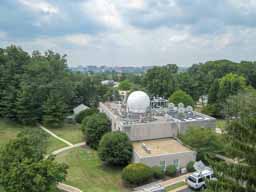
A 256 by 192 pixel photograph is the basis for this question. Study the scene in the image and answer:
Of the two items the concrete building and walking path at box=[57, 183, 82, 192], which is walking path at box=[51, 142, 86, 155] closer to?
the concrete building

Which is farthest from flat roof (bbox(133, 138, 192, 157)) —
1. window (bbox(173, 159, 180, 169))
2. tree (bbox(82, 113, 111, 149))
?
tree (bbox(82, 113, 111, 149))

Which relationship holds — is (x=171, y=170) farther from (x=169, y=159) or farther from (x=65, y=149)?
(x=65, y=149)

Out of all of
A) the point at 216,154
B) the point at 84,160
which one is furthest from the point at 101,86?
the point at 216,154

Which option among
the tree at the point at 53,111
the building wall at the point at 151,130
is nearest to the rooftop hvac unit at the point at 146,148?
the building wall at the point at 151,130

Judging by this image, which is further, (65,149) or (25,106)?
(25,106)

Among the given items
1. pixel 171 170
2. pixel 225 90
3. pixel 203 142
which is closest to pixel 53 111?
pixel 171 170

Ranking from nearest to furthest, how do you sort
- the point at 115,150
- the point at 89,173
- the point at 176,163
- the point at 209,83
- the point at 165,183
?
the point at 165,183
the point at 89,173
the point at 115,150
the point at 176,163
the point at 209,83

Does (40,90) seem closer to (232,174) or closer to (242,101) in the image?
(242,101)
